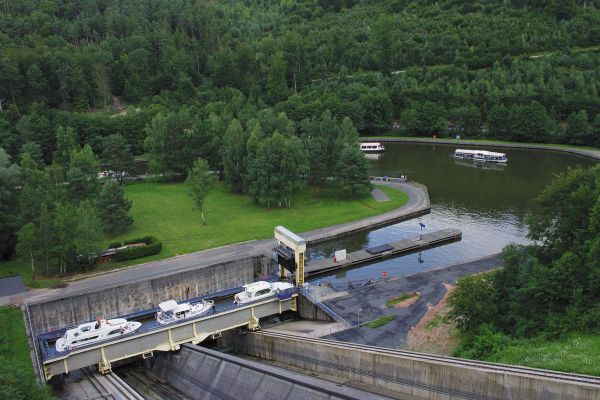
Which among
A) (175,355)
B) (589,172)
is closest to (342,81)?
(589,172)

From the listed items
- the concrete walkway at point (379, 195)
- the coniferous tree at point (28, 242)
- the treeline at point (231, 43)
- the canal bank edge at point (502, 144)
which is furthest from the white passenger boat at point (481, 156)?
the coniferous tree at point (28, 242)

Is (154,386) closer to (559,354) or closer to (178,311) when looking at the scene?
(178,311)

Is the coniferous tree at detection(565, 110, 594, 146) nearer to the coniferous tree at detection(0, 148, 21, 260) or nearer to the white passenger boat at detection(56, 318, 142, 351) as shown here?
the white passenger boat at detection(56, 318, 142, 351)

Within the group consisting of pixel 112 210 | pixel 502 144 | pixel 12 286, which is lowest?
pixel 12 286

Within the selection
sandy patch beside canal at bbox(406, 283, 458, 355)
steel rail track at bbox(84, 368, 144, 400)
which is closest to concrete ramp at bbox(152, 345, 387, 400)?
steel rail track at bbox(84, 368, 144, 400)

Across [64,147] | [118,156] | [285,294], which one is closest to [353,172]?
[285,294]
